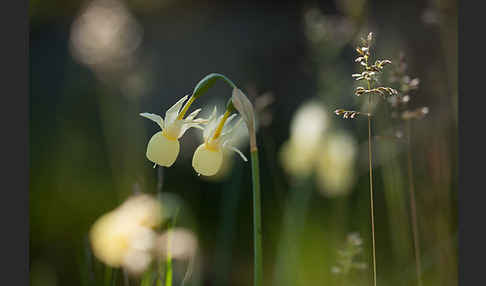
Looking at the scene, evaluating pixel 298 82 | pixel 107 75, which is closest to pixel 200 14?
pixel 298 82

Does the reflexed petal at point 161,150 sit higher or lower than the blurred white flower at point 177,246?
higher

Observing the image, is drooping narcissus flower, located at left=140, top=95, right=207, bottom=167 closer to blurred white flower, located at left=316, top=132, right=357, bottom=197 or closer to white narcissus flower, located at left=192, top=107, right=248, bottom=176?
white narcissus flower, located at left=192, top=107, right=248, bottom=176

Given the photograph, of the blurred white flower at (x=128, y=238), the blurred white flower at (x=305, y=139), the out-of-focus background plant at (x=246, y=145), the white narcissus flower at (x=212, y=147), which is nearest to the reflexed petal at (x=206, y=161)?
the white narcissus flower at (x=212, y=147)

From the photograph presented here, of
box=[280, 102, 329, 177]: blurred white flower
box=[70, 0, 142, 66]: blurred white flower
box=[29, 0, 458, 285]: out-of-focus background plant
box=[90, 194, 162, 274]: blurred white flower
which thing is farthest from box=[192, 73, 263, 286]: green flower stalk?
box=[70, 0, 142, 66]: blurred white flower

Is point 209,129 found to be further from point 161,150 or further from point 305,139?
point 305,139

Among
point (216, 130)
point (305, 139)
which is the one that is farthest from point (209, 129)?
point (305, 139)

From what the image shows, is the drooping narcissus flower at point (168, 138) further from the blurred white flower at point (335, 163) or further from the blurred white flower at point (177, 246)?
the blurred white flower at point (335, 163)

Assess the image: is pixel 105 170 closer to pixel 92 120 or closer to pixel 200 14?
pixel 92 120
